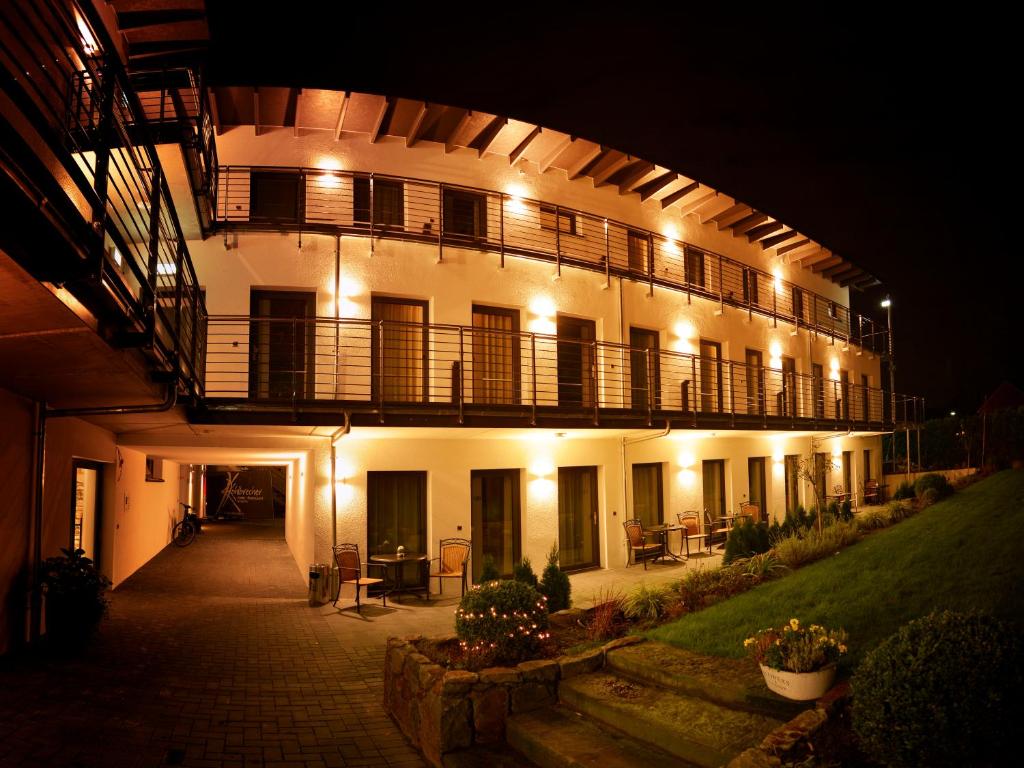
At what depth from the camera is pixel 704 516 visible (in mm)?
18469

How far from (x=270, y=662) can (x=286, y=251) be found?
7469 millimetres

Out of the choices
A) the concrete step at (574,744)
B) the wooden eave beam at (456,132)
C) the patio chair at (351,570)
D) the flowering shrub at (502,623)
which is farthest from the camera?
the wooden eave beam at (456,132)

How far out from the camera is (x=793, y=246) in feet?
76.2

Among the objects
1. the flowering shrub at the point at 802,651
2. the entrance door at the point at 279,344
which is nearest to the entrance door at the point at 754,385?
the entrance door at the point at 279,344

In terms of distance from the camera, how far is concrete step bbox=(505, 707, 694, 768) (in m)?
5.42

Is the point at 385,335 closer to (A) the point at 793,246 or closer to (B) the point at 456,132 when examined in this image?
(B) the point at 456,132

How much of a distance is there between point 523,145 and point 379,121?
3273 millimetres

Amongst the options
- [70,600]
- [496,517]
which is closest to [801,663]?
[70,600]

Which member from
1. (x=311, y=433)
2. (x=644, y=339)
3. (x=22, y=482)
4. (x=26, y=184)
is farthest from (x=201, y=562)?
(x=26, y=184)

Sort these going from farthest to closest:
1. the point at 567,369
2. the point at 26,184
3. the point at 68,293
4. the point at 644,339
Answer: the point at 644,339, the point at 567,369, the point at 68,293, the point at 26,184

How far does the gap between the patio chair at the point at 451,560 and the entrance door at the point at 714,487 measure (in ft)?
28.5

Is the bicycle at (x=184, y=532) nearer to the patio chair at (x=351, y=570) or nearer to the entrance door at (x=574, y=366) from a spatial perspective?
the patio chair at (x=351, y=570)

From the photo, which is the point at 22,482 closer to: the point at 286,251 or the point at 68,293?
the point at 68,293

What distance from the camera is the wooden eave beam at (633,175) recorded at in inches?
649
